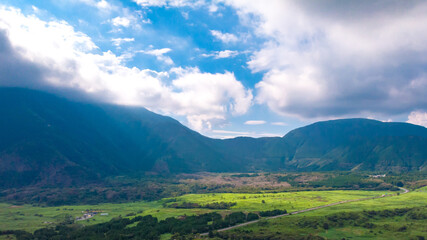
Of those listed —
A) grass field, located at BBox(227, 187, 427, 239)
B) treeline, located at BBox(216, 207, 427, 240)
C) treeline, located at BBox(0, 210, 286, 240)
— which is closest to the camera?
grass field, located at BBox(227, 187, 427, 239)

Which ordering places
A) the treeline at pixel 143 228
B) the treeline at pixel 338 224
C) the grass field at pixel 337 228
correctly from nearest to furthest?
1. the grass field at pixel 337 228
2. the treeline at pixel 338 224
3. the treeline at pixel 143 228

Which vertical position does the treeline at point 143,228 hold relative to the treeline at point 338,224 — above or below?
below

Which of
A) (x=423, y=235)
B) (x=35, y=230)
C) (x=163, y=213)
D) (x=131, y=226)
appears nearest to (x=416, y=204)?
(x=423, y=235)

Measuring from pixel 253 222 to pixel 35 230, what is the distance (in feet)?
355

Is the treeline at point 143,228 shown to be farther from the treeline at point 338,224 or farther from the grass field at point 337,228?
the grass field at point 337,228

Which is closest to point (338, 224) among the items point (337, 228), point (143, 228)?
point (337, 228)

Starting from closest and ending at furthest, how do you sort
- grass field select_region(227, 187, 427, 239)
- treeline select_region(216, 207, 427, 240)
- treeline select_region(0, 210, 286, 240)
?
grass field select_region(227, 187, 427, 239) < treeline select_region(216, 207, 427, 240) < treeline select_region(0, 210, 286, 240)

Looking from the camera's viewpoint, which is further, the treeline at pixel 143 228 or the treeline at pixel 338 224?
the treeline at pixel 143 228

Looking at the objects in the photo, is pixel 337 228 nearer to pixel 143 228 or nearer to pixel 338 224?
pixel 338 224

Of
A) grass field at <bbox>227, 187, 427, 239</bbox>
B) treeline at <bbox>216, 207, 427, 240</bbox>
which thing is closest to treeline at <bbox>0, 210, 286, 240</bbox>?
treeline at <bbox>216, 207, 427, 240</bbox>

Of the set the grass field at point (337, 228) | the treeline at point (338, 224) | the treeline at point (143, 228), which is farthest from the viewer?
the treeline at point (143, 228)

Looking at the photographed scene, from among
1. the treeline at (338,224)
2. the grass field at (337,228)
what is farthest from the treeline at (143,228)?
the grass field at (337,228)

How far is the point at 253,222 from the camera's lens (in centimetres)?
14388

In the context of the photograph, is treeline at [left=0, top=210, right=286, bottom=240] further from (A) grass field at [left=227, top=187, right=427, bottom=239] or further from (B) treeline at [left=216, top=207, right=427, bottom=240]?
(A) grass field at [left=227, top=187, right=427, bottom=239]
